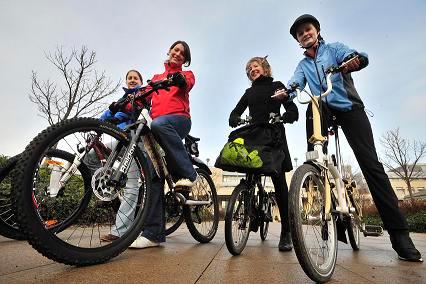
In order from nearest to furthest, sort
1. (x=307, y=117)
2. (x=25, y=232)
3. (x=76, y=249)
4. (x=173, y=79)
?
1. (x=25, y=232)
2. (x=76, y=249)
3. (x=173, y=79)
4. (x=307, y=117)

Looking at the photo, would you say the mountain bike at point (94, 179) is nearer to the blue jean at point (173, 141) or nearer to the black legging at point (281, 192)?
the blue jean at point (173, 141)

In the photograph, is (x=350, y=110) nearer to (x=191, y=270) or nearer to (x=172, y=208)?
(x=191, y=270)

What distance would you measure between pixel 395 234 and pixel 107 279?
7.37 feet

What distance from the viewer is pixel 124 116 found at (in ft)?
11.9

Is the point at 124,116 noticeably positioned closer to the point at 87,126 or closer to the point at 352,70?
the point at 87,126

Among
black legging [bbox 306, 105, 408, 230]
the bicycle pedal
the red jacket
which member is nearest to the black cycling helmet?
black legging [bbox 306, 105, 408, 230]

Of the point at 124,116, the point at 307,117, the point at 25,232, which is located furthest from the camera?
the point at 124,116

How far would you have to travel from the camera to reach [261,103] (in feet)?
11.9

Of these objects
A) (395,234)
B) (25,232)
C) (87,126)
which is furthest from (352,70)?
(25,232)

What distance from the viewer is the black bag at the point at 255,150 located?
111 inches

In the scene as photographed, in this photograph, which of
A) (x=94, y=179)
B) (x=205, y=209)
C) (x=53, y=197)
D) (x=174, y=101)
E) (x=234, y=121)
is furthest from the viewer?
(x=205, y=209)

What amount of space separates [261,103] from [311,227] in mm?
1795

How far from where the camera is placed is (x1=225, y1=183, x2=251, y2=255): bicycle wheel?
106 inches

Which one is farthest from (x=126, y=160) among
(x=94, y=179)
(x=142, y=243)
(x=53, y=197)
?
(x=142, y=243)
